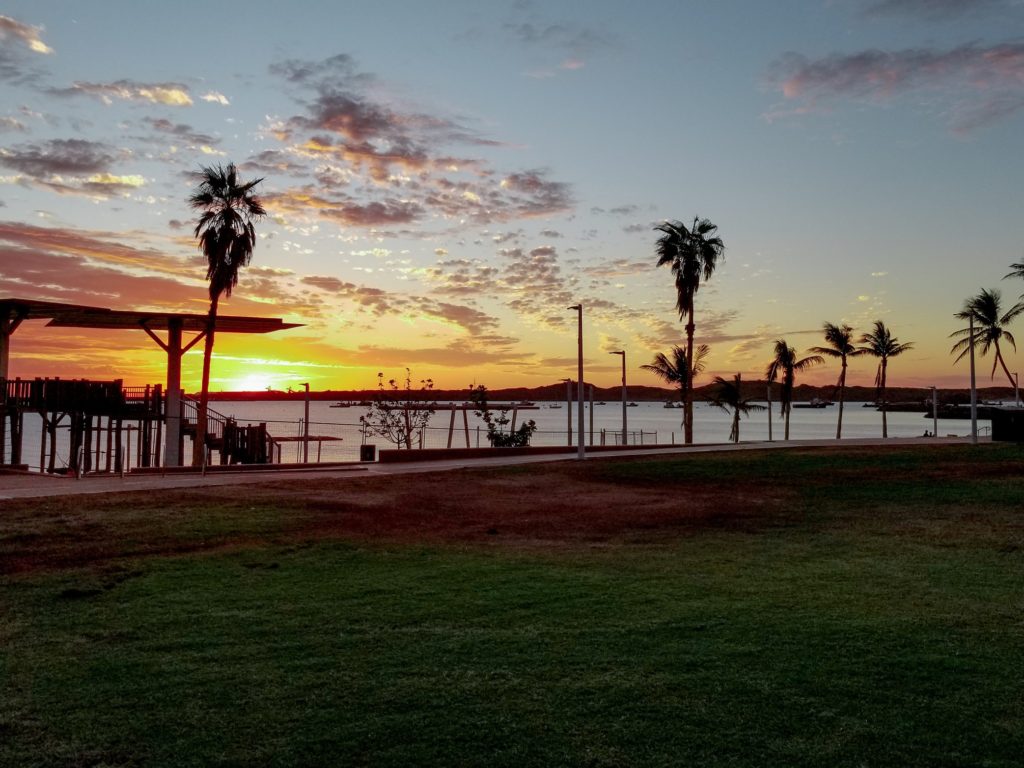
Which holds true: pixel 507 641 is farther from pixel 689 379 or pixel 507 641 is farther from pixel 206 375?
pixel 689 379

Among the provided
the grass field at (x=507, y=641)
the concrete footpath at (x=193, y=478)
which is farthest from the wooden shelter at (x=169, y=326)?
the grass field at (x=507, y=641)

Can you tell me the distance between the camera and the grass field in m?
5.43

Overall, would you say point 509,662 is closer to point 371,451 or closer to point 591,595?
point 591,595

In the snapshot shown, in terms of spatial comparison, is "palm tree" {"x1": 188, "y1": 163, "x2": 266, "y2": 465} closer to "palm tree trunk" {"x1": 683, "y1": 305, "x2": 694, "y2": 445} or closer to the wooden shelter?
the wooden shelter

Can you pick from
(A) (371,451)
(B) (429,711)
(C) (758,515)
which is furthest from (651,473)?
(B) (429,711)

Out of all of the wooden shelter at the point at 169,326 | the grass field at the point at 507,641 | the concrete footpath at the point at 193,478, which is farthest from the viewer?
the wooden shelter at the point at 169,326

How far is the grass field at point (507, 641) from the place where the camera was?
5434 millimetres

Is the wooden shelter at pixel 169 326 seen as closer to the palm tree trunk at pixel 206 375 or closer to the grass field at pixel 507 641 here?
the palm tree trunk at pixel 206 375

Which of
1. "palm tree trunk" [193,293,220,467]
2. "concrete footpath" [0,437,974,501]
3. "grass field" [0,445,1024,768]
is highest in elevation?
"palm tree trunk" [193,293,220,467]

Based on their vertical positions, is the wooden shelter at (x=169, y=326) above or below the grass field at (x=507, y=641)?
above

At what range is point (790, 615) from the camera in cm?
854

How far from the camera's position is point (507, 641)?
7.63 metres

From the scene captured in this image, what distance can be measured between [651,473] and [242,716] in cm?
2287

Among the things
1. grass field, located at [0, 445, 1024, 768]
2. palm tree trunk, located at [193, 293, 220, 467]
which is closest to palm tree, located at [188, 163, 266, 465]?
palm tree trunk, located at [193, 293, 220, 467]
